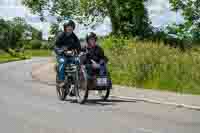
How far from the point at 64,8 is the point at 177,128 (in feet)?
111

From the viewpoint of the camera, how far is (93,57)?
51.4 ft

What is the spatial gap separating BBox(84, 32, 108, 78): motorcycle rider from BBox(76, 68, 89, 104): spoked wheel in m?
0.23

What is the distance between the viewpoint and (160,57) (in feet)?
74.8

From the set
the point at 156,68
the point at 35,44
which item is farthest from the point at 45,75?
the point at 35,44

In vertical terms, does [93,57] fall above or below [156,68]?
above

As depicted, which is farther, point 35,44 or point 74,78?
point 35,44

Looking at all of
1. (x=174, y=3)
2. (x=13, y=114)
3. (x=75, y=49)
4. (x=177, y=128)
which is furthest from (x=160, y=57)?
(x=174, y=3)

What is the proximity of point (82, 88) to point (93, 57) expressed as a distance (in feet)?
2.69

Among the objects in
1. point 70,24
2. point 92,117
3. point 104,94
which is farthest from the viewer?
point 104,94

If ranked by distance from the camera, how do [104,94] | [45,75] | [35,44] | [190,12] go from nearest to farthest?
1. [104,94]
2. [45,75]
3. [190,12]
4. [35,44]

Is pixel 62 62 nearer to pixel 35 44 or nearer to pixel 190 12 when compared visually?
pixel 190 12

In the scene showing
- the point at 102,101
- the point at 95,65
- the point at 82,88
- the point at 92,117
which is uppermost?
the point at 95,65

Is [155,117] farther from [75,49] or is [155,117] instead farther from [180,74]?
[180,74]

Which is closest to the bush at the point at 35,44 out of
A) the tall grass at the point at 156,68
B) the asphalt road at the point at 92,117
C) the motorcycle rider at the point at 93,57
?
the tall grass at the point at 156,68
